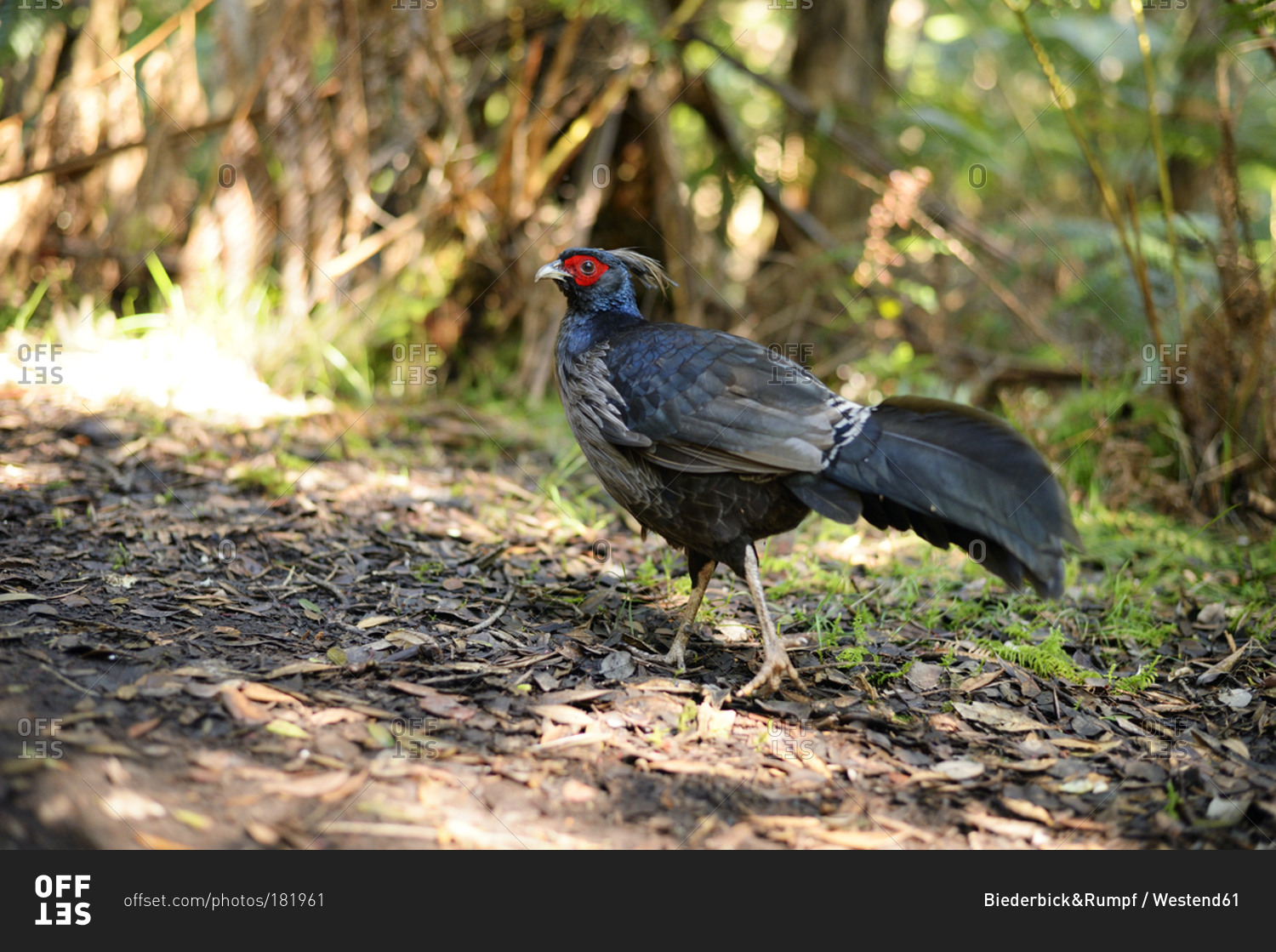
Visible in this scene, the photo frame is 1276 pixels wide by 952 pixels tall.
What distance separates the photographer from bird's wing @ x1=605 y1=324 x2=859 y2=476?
10.8 feet

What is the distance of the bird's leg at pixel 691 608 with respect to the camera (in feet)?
11.2

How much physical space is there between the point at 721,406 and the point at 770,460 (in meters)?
0.28

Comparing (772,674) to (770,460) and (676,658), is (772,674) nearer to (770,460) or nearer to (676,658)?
(676,658)

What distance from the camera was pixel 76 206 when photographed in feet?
20.9

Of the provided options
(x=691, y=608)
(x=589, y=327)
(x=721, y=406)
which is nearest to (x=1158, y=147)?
(x=721, y=406)

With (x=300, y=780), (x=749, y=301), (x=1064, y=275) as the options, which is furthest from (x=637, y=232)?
(x=300, y=780)

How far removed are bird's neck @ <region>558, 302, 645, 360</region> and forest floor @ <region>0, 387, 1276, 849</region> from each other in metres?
1.00

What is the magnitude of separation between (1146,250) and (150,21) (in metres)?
7.64

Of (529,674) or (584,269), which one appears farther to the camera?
(584,269)

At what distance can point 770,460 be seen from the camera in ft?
10.7
